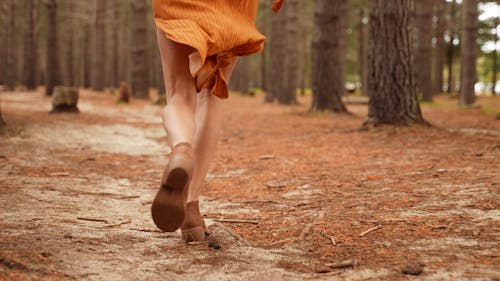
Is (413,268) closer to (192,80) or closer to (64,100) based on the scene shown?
(192,80)

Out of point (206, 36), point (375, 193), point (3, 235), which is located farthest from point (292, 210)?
point (3, 235)

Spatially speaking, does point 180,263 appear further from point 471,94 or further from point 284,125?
point 471,94

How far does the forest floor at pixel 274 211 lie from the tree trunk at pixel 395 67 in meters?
0.40

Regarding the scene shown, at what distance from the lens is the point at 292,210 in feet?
11.9

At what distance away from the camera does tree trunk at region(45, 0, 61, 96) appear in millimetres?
16172

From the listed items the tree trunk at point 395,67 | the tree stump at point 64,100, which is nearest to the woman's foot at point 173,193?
the tree trunk at point 395,67

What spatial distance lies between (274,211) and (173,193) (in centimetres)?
141

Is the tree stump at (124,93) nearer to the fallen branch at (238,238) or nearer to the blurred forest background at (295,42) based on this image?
the blurred forest background at (295,42)

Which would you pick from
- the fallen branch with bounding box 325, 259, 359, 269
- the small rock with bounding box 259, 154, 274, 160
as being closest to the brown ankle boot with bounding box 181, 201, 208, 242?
the fallen branch with bounding box 325, 259, 359, 269

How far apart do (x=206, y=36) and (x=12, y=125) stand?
6744mm

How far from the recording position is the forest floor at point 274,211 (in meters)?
2.34

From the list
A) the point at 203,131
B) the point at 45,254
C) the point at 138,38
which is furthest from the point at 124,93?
the point at 45,254

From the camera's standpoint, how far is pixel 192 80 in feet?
8.88

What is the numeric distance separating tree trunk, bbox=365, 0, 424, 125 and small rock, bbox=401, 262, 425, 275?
5.42m
